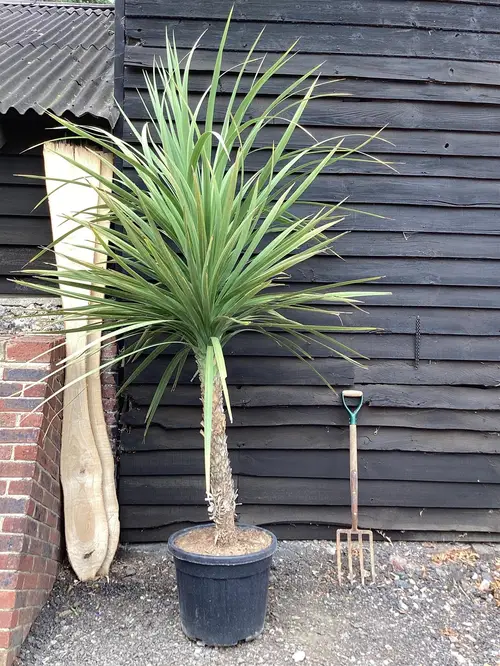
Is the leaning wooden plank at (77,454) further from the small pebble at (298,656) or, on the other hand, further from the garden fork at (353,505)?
the garden fork at (353,505)

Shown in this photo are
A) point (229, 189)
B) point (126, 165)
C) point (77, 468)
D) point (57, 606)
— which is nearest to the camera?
point (229, 189)

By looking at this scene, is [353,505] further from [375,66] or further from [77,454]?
[375,66]

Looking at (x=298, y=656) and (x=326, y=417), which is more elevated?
(x=326, y=417)

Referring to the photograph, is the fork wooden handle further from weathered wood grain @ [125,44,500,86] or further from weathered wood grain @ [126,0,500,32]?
weathered wood grain @ [126,0,500,32]

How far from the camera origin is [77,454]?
230 centimetres

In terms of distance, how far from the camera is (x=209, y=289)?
172 centimetres

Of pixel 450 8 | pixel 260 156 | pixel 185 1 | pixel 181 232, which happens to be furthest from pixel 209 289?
pixel 450 8

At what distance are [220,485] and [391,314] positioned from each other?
4.13 feet

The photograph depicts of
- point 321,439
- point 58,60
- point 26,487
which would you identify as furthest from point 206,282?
point 58,60

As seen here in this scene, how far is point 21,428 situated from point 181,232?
98 cm

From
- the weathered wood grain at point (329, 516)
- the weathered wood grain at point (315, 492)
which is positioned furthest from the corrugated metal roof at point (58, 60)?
the weathered wood grain at point (329, 516)

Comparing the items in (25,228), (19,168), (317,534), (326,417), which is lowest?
(317,534)

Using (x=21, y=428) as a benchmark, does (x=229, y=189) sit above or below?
above

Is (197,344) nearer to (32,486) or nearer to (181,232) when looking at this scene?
(181,232)
